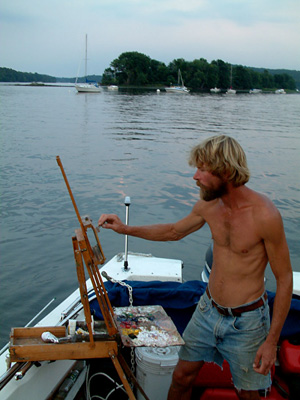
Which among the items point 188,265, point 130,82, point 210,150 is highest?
point 130,82

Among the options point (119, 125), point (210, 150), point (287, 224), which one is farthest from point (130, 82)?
point (210, 150)

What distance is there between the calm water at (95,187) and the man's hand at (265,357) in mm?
4192

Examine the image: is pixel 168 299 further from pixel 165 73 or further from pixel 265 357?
pixel 165 73

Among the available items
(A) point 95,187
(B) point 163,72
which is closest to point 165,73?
(B) point 163,72

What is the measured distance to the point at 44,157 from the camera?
1553cm

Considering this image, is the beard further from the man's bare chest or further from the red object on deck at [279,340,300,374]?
the red object on deck at [279,340,300,374]

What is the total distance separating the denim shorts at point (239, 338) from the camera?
2.23m

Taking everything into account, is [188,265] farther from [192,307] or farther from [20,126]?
[20,126]

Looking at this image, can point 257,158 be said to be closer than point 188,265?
No

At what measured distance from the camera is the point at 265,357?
7.00 ft

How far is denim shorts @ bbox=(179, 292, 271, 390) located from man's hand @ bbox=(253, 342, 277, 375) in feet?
0.23

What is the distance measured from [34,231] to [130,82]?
108199mm

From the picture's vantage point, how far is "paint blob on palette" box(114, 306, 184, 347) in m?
2.34

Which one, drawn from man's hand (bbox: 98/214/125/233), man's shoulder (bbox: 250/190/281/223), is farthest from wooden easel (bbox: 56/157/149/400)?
man's shoulder (bbox: 250/190/281/223)
